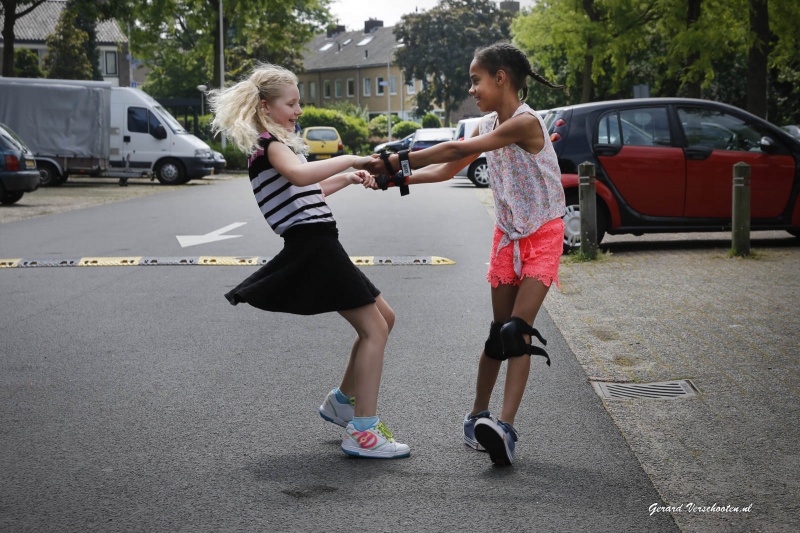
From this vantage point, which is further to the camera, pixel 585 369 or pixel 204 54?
pixel 204 54

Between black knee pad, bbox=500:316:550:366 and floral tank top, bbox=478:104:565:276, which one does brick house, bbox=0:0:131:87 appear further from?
black knee pad, bbox=500:316:550:366

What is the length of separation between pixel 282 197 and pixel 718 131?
947cm

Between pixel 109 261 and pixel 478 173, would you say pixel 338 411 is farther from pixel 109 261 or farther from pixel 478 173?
pixel 478 173

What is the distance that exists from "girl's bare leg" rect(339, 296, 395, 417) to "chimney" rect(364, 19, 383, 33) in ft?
347

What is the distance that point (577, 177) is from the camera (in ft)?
42.6

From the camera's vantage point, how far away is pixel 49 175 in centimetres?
3225

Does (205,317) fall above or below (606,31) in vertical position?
below

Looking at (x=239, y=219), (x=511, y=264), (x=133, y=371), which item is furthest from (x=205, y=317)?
(x=239, y=219)

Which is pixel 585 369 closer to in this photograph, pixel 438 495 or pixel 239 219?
pixel 438 495

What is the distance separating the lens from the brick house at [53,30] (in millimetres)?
86875

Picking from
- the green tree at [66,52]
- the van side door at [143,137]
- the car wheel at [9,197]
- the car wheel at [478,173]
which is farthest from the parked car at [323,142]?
the green tree at [66,52]

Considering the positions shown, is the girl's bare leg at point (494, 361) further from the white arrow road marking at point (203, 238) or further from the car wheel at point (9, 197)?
the car wheel at point (9, 197)

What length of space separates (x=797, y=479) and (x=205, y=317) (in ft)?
18.0

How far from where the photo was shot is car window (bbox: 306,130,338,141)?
158 feet
